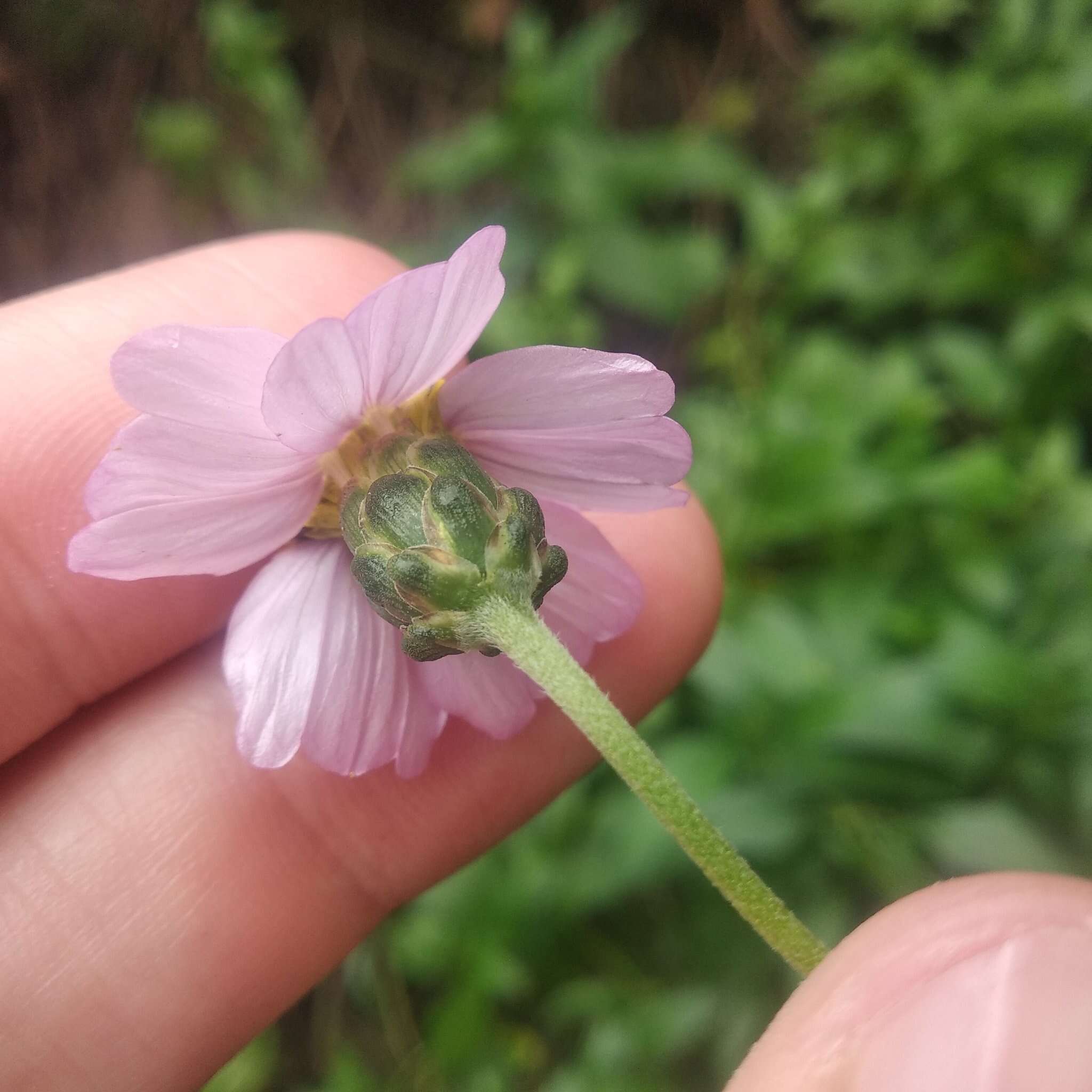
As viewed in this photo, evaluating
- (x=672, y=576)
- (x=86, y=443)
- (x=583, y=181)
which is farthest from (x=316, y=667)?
(x=583, y=181)

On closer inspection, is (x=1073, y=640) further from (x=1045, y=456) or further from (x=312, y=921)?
(x=312, y=921)

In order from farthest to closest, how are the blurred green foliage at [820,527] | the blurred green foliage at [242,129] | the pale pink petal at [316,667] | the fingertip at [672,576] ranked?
the blurred green foliage at [242,129]
the blurred green foliage at [820,527]
the fingertip at [672,576]
the pale pink petal at [316,667]

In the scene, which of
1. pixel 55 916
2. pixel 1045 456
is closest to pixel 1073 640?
pixel 1045 456

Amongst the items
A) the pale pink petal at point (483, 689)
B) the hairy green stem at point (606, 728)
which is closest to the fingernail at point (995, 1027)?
the hairy green stem at point (606, 728)

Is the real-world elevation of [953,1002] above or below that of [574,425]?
below

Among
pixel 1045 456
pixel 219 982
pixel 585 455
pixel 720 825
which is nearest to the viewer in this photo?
pixel 585 455

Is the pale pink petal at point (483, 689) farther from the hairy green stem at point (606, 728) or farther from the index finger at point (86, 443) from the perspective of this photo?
the index finger at point (86, 443)

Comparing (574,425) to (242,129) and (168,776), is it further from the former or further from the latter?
(242,129)
